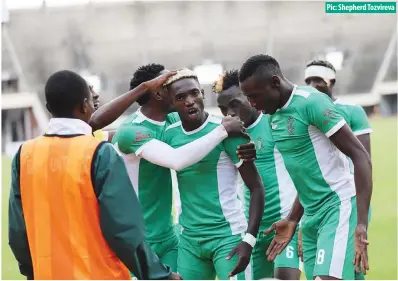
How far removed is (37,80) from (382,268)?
2885cm

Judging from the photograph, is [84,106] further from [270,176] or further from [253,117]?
[270,176]

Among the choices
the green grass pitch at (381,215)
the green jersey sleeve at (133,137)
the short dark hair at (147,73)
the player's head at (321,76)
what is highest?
the short dark hair at (147,73)

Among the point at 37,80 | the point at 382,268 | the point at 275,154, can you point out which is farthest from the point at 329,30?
the point at 275,154

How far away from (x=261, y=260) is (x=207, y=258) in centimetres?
54

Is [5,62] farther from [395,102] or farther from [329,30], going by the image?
[395,102]

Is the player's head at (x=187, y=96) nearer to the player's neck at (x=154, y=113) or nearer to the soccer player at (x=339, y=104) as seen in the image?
the player's neck at (x=154, y=113)

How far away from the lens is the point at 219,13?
3544cm

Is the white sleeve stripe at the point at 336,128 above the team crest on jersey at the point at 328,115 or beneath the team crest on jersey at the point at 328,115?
beneath

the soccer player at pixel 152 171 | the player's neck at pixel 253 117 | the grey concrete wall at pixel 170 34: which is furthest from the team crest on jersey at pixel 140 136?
the grey concrete wall at pixel 170 34

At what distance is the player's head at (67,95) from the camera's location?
364cm

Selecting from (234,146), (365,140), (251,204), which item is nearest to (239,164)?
(234,146)

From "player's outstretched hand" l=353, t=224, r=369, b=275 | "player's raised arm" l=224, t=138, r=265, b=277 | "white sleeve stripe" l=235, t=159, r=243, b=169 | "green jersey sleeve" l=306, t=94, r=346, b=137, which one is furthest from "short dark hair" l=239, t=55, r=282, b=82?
"player's outstretched hand" l=353, t=224, r=369, b=275

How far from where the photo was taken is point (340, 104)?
647 centimetres

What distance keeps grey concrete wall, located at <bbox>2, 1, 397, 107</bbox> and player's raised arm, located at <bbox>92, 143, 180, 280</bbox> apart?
30.8m
